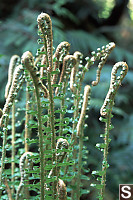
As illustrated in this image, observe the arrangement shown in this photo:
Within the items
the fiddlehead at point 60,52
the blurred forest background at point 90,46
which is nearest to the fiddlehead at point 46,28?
the fiddlehead at point 60,52

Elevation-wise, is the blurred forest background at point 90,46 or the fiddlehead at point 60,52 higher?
the blurred forest background at point 90,46

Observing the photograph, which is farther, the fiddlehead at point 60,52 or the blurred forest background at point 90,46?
the blurred forest background at point 90,46

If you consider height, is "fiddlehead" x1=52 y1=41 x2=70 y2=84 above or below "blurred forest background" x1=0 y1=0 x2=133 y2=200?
below

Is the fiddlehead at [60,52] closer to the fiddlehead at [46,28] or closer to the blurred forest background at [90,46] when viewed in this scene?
the fiddlehead at [46,28]

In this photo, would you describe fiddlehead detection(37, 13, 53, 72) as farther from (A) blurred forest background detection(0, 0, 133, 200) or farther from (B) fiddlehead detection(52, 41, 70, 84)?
(A) blurred forest background detection(0, 0, 133, 200)

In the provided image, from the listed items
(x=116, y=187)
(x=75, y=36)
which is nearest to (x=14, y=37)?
(x=75, y=36)

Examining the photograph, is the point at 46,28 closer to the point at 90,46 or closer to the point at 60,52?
the point at 60,52

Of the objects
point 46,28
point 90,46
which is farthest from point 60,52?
point 90,46

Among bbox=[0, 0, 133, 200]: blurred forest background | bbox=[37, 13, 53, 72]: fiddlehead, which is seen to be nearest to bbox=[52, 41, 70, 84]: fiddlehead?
bbox=[37, 13, 53, 72]: fiddlehead

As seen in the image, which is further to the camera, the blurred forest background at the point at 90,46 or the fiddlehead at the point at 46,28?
the blurred forest background at the point at 90,46
